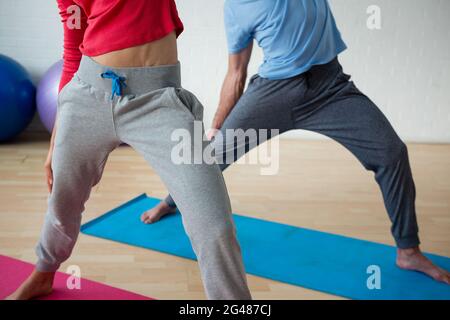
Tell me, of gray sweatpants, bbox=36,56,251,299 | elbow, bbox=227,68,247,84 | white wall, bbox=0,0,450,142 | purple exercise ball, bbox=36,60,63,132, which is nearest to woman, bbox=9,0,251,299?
gray sweatpants, bbox=36,56,251,299

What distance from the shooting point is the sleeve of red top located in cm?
140

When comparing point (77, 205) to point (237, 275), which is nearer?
point (237, 275)

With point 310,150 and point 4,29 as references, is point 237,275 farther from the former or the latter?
point 4,29

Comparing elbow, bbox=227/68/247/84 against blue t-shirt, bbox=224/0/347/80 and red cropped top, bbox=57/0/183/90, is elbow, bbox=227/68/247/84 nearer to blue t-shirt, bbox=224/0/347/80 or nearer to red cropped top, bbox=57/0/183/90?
blue t-shirt, bbox=224/0/347/80

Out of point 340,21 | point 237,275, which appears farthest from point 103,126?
point 340,21

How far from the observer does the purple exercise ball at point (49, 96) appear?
3.79 metres

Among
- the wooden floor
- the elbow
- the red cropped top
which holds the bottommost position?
the wooden floor

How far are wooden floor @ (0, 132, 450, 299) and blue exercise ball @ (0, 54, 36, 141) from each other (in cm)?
17

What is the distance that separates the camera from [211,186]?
3.99ft

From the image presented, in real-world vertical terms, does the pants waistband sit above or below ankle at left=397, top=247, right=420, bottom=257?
above

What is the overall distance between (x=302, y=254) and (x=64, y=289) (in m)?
0.98

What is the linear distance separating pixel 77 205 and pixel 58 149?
21 centimetres

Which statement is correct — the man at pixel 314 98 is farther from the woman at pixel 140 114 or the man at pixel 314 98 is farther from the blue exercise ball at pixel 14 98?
the blue exercise ball at pixel 14 98

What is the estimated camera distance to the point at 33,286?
175 cm
